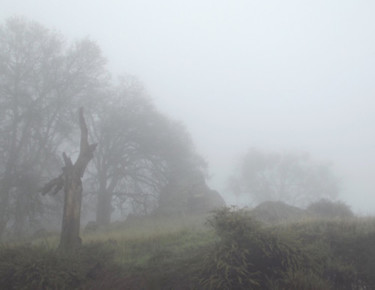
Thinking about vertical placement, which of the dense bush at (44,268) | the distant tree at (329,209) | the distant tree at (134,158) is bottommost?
the dense bush at (44,268)

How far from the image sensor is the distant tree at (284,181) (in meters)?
32.3

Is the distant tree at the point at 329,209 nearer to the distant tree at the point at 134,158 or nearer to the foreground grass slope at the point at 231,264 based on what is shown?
the foreground grass slope at the point at 231,264

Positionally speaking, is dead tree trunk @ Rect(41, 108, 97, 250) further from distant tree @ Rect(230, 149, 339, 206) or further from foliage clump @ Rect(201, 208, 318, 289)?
distant tree @ Rect(230, 149, 339, 206)

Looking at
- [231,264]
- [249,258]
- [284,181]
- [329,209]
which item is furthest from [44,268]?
[284,181]

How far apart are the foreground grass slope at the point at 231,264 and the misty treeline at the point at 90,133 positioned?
8978 millimetres

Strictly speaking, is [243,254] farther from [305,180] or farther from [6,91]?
[305,180]

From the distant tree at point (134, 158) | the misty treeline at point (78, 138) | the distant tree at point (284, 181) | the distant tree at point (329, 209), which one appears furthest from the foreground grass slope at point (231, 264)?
the distant tree at point (284, 181)

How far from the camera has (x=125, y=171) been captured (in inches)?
778

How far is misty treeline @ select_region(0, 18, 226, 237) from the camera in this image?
16.9 metres

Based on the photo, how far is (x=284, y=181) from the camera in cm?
3312

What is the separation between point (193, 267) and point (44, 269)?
10.6 ft

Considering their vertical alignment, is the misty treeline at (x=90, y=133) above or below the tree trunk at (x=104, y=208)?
above

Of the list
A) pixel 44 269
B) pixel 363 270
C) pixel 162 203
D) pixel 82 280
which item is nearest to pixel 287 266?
pixel 363 270

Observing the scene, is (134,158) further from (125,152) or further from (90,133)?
(90,133)
